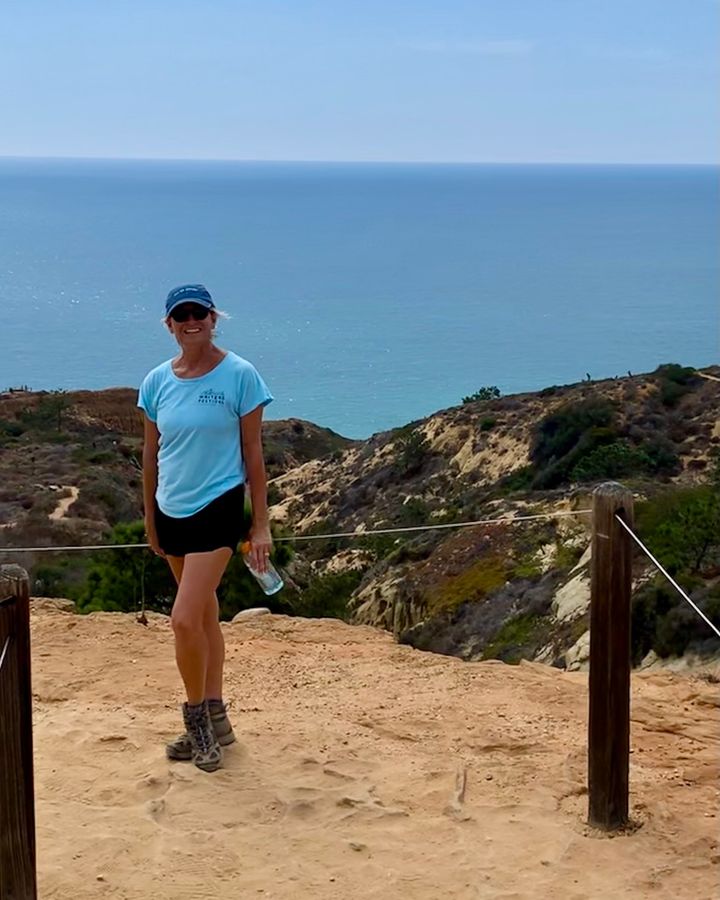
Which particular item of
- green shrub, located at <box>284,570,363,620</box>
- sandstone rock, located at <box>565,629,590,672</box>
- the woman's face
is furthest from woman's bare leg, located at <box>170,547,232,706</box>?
green shrub, located at <box>284,570,363,620</box>

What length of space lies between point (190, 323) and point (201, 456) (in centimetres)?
53

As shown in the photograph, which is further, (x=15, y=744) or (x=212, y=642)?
(x=212, y=642)

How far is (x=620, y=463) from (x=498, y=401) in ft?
37.3

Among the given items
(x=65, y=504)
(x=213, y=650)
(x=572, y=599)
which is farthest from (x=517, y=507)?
(x=213, y=650)

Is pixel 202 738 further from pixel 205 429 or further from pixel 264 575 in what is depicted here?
pixel 205 429

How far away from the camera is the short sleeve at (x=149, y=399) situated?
4648 millimetres

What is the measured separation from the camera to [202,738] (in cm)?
480

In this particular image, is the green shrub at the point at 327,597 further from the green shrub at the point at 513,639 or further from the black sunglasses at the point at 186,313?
the black sunglasses at the point at 186,313

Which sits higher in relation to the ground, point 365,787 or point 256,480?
point 256,480

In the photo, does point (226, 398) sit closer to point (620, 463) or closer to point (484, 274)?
point (620, 463)

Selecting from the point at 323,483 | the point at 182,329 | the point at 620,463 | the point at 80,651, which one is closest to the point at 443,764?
the point at 182,329

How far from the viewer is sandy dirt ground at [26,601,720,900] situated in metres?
3.94

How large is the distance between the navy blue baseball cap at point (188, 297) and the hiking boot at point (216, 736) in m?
1.74

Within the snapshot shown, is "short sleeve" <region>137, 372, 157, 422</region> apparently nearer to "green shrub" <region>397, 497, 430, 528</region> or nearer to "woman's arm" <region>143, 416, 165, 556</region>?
"woman's arm" <region>143, 416, 165, 556</region>
